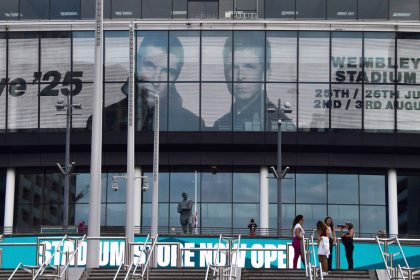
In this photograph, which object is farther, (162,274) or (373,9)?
(373,9)

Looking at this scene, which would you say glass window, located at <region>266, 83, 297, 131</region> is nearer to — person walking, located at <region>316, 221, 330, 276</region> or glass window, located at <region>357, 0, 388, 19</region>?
glass window, located at <region>357, 0, 388, 19</region>

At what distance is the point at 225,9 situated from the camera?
192 ft

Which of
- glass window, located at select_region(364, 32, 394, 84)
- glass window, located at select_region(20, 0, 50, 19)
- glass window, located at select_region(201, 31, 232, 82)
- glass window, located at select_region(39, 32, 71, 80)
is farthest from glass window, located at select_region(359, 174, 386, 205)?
glass window, located at select_region(20, 0, 50, 19)

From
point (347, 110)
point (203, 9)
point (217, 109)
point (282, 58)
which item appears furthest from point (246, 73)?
point (347, 110)

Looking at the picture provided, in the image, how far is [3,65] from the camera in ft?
193

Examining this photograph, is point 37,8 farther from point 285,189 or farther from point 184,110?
point 285,189

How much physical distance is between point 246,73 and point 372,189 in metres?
8.55

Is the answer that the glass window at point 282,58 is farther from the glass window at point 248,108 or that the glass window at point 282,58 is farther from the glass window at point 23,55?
the glass window at point 23,55

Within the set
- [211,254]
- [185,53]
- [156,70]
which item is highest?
[185,53]

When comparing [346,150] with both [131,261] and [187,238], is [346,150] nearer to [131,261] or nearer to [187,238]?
[187,238]

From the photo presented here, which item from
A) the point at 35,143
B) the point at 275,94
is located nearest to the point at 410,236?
the point at 275,94

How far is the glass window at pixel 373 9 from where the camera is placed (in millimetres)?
57688

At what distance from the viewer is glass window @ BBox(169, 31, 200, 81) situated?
58000 millimetres

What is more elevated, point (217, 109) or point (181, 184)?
point (217, 109)
